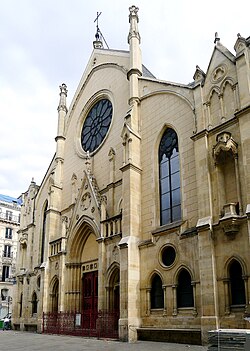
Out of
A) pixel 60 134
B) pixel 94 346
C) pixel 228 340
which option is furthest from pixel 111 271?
pixel 60 134

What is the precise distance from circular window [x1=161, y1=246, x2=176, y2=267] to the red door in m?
6.20

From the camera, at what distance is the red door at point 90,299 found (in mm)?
21897

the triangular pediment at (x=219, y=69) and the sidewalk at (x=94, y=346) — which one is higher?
the triangular pediment at (x=219, y=69)

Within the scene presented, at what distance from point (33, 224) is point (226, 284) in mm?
21899

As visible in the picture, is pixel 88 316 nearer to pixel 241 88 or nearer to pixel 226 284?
pixel 226 284

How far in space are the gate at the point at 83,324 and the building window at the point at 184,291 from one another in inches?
165

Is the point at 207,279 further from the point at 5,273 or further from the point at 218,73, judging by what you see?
the point at 5,273

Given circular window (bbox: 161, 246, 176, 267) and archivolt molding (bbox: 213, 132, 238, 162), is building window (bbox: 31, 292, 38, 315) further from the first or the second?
archivolt molding (bbox: 213, 132, 238, 162)

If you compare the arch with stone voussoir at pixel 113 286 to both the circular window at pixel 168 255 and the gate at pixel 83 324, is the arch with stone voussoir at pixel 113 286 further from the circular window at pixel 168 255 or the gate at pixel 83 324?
the circular window at pixel 168 255

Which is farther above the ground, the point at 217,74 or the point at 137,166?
the point at 217,74

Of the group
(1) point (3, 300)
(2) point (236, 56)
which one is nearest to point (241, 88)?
(2) point (236, 56)

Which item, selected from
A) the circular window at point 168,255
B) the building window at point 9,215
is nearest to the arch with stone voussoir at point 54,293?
the circular window at point 168,255

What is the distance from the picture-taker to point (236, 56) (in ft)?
56.1

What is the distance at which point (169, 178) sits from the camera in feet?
66.7
